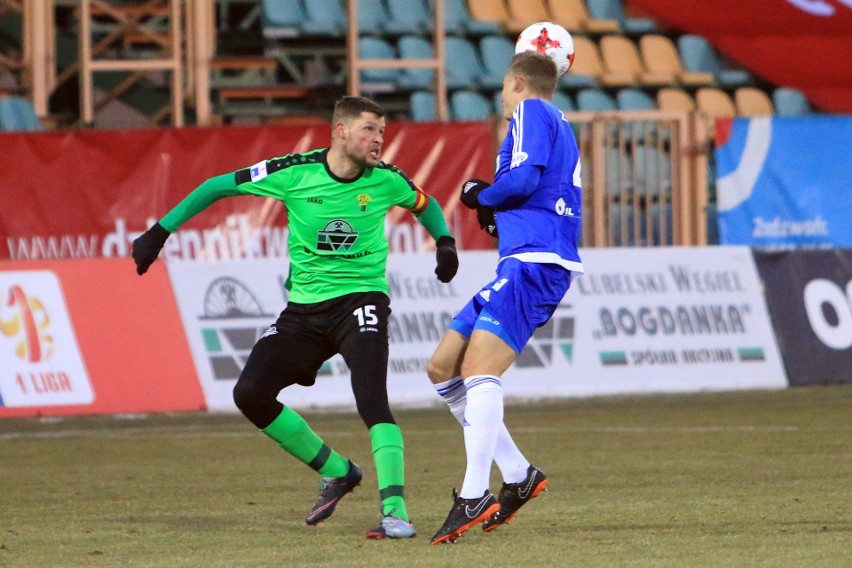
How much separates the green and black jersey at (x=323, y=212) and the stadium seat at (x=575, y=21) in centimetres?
1682

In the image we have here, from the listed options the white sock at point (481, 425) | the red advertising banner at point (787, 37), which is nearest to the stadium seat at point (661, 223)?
the red advertising banner at point (787, 37)

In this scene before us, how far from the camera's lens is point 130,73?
22.0 meters

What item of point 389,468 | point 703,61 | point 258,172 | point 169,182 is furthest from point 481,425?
point 703,61

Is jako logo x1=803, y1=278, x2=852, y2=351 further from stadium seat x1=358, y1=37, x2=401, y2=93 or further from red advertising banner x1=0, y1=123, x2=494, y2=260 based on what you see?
stadium seat x1=358, y1=37, x2=401, y2=93

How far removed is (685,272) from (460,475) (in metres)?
7.14

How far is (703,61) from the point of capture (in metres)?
25.0

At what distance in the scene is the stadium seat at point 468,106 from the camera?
2231cm

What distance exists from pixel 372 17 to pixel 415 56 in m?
0.90

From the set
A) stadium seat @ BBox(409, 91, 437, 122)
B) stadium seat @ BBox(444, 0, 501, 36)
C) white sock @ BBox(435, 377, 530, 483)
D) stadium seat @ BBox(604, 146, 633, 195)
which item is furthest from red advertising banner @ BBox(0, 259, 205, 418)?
stadium seat @ BBox(444, 0, 501, 36)

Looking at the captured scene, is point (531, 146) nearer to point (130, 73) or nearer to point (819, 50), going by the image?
point (130, 73)

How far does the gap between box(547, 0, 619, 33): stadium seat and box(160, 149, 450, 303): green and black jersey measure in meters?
16.8

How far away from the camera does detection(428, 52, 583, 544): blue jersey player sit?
7168mm

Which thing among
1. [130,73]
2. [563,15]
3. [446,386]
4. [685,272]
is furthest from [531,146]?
[563,15]

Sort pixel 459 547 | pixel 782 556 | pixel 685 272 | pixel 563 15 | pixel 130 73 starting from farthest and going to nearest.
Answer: pixel 563 15, pixel 130 73, pixel 685 272, pixel 459 547, pixel 782 556
